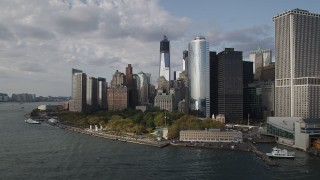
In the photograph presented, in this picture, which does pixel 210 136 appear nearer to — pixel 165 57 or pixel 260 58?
pixel 260 58

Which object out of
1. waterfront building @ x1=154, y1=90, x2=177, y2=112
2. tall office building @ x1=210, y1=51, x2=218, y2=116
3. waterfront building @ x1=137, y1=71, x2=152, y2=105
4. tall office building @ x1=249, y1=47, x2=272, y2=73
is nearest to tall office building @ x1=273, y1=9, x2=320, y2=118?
tall office building @ x1=210, y1=51, x2=218, y2=116

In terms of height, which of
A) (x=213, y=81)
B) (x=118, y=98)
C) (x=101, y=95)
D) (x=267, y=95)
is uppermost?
(x=213, y=81)

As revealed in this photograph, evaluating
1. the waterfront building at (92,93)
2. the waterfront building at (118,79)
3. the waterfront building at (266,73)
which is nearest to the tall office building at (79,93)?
the waterfront building at (92,93)

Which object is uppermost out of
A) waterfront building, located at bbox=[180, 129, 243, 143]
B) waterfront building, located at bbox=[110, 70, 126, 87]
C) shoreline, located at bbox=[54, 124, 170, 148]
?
waterfront building, located at bbox=[110, 70, 126, 87]

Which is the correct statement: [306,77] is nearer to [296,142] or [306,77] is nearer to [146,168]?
[296,142]

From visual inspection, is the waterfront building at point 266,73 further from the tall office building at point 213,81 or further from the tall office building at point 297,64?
the tall office building at point 297,64

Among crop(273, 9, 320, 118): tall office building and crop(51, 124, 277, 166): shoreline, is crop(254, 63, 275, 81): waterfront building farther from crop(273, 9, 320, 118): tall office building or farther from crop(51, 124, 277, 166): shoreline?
crop(51, 124, 277, 166): shoreline

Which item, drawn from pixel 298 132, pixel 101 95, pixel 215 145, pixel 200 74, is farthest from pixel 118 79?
pixel 298 132

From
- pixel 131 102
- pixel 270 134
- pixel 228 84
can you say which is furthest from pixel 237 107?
pixel 131 102
